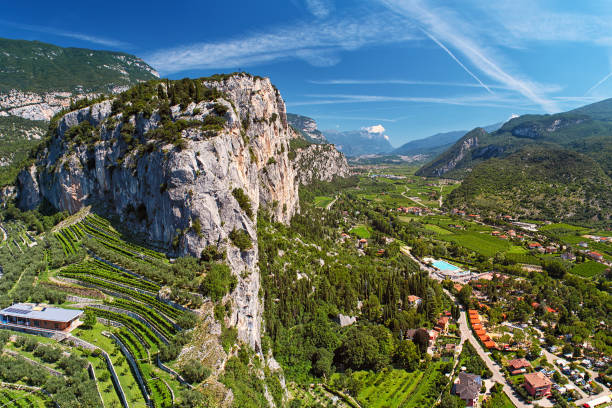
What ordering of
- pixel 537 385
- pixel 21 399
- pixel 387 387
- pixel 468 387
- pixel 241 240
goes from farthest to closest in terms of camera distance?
pixel 241 240 < pixel 387 387 < pixel 537 385 < pixel 468 387 < pixel 21 399

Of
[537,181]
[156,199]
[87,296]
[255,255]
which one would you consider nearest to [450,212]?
[537,181]

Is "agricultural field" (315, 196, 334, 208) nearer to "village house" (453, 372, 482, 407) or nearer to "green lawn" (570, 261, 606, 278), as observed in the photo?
"green lawn" (570, 261, 606, 278)

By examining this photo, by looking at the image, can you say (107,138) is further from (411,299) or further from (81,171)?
(411,299)

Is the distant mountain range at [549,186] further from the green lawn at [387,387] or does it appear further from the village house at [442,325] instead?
the green lawn at [387,387]

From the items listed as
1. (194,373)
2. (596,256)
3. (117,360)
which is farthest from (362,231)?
(117,360)

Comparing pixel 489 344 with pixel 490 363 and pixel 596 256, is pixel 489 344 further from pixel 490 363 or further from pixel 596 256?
pixel 596 256

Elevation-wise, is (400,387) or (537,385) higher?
(537,385)
